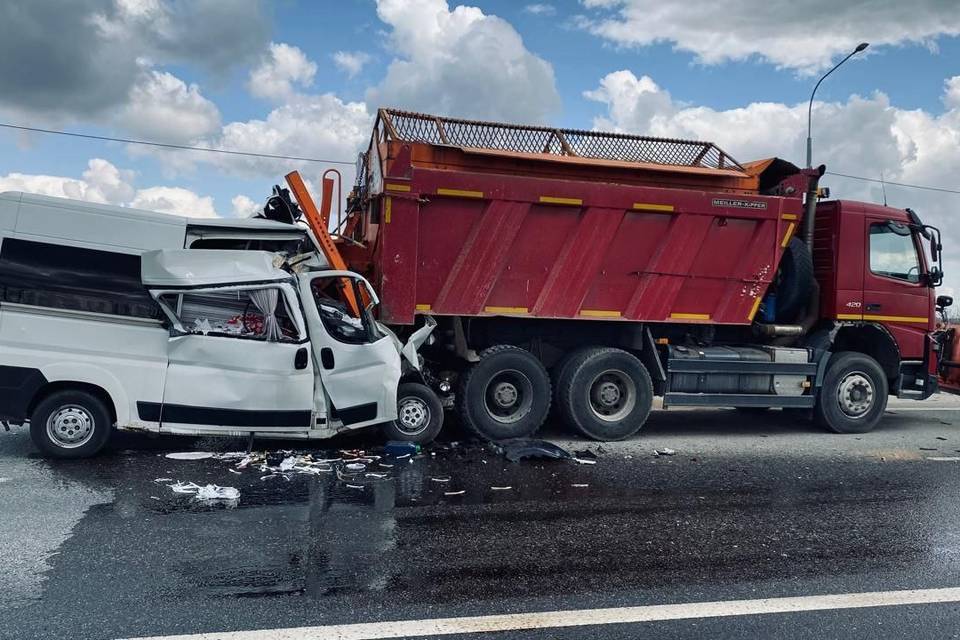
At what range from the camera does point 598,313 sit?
28.0ft

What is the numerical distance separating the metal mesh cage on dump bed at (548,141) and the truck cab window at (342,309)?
5.39 feet

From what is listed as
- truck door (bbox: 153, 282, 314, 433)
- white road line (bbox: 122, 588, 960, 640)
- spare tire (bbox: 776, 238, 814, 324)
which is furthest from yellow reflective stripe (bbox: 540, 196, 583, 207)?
white road line (bbox: 122, 588, 960, 640)

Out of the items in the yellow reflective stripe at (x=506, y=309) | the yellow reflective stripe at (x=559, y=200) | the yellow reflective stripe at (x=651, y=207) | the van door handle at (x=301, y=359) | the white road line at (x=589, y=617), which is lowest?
the white road line at (x=589, y=617)

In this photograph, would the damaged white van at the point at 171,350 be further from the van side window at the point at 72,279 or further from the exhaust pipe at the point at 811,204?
the exhaust pipe at the point at 811,204

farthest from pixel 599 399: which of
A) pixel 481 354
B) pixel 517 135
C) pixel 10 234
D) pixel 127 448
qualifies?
pixel 10 234

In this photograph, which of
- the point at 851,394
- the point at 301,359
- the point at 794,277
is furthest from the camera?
the point at 851,394

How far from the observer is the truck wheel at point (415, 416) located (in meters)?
7.63

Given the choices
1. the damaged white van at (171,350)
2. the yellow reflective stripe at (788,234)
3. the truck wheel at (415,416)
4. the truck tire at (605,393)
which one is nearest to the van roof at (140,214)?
the damaged white van at (171,350)

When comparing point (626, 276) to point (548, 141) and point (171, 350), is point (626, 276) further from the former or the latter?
point (171, 350)

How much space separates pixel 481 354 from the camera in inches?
324

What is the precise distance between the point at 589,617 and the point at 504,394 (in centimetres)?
454

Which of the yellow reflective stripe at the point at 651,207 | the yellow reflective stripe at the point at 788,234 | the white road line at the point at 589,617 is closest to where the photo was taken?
the white road line at the point at 589,617

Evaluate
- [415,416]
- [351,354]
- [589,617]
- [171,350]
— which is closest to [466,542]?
[589,617]

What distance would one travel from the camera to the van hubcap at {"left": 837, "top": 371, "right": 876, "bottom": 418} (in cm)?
943
